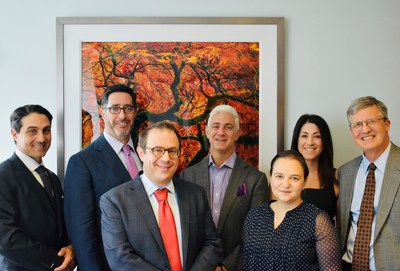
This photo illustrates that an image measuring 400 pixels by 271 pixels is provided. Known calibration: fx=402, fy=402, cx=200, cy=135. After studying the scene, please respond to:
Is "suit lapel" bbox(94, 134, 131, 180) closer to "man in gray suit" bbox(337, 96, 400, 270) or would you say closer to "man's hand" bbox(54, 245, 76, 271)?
"man's hand" bbox(54, 245, 76, 271)

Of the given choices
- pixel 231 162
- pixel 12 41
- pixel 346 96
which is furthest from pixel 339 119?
pixel 12 41

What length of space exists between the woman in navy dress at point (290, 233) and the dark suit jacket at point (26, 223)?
110 centimetres

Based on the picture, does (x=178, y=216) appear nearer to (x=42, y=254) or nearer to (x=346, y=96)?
(x=42, y=254)

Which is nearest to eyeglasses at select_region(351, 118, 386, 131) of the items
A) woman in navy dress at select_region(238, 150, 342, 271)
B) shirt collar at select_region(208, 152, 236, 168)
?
woman in navy dress at select_region(238, 150, 342, 271)

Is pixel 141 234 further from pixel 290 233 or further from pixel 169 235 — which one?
pixel 290 233

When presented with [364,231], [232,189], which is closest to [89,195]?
[232,189]

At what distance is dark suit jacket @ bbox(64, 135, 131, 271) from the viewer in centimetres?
225

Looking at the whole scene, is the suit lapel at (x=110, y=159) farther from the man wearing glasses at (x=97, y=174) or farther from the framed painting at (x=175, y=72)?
the framed painting at (x=175, y=72)

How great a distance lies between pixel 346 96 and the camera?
9.70ft

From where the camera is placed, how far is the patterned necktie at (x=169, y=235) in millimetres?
1924

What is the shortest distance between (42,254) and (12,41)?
161cm

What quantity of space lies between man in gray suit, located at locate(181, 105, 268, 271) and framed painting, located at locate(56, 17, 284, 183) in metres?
0.29

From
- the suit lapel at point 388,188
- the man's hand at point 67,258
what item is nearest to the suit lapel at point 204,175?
the man's hand at point 67,258

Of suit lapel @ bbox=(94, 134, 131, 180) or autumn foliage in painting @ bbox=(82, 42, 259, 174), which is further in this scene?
A: autumn foliage in painting @ bbox=(82, 42, 259, 174)
